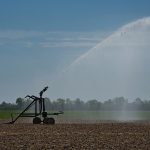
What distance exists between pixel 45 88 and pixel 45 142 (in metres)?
29.5

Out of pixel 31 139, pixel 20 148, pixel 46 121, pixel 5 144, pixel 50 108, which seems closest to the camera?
pixel 20 148

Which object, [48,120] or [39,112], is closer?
[48,120]

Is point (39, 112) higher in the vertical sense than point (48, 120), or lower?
higher

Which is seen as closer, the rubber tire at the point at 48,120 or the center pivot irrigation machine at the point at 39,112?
the rubber tire at the point at 48,120

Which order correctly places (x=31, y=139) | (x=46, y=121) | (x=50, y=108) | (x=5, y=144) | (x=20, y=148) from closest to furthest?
(x=20, y=148)
(x=5, y=144)
(x=31, y=139)
(x=46, y=121)
(x=50, y=108)

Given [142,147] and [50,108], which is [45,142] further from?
[50,108]

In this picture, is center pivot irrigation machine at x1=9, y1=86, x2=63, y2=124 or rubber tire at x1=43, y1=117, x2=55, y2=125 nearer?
rubber tire at x1=43, y1=117, x2=55, y2=125

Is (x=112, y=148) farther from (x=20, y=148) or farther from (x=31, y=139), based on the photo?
(x=31, y=139)

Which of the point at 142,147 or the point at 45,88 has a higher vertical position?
the point at 45,88

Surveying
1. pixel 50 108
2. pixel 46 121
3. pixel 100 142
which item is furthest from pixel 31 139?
pixel 50 108

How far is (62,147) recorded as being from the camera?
28.3 metres

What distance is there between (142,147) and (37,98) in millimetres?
33484

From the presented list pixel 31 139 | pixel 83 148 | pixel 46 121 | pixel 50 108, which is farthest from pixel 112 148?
pixel 50 108

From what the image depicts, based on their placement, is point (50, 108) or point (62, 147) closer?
point (62, 147)
